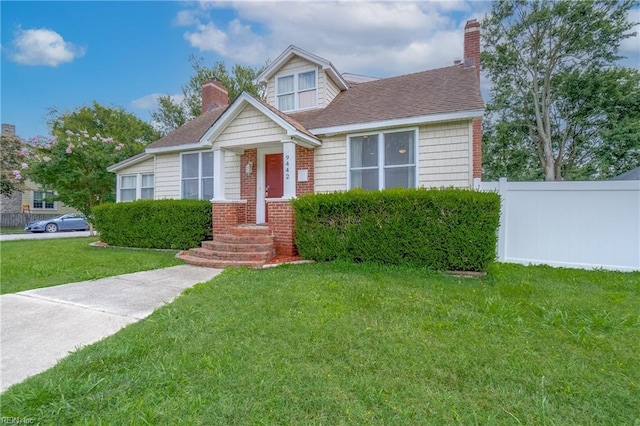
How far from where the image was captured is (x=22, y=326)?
3521mm

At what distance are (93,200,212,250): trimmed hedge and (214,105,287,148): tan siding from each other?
2118 mm

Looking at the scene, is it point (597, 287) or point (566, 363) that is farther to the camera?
point (597, 287)

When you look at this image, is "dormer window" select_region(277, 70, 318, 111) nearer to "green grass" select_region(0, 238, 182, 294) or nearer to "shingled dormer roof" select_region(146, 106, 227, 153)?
"shingled dormer roof" select_region(146, 106, 227, 153)

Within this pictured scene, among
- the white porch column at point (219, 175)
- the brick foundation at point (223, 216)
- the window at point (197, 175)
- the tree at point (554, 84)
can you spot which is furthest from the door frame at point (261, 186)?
the tree at point (554, 84)

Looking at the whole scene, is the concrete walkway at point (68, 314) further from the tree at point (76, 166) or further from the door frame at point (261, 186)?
the tree at point (76, 166)

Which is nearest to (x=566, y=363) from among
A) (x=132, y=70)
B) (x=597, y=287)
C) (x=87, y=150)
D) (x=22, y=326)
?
(x=597, y=287)

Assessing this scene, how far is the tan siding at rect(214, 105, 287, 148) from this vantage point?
7645 millimetres

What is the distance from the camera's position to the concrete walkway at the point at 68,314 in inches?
112

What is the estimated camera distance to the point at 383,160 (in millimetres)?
7965

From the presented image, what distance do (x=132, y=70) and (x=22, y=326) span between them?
1576 centimetres

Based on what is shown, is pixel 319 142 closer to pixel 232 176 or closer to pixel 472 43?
pixel 232 176

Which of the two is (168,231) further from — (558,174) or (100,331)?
(558,174)

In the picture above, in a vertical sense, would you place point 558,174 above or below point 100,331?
above

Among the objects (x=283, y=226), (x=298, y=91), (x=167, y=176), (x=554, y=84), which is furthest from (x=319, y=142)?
(x=554, y=84)
